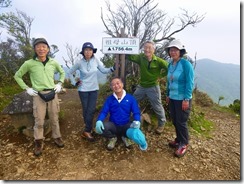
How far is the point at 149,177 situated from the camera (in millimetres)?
3473

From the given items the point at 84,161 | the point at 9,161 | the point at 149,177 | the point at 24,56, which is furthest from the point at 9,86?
the point at 149,177

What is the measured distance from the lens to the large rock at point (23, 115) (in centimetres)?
464

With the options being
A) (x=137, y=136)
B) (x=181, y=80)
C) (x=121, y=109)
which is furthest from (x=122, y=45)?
(x=137, y=136)

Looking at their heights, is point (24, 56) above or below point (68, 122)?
above

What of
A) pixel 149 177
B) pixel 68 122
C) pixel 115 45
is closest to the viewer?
pixel 149 177

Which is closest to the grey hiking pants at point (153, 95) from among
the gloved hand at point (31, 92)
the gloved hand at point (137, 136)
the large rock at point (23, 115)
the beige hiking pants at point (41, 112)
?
the gloved hand at point (137, 136)

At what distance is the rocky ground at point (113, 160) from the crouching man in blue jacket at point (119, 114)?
333 millimetres

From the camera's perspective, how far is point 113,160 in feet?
12.8

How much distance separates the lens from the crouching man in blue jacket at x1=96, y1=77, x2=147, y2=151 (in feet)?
12.8

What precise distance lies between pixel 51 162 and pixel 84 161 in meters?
0.58

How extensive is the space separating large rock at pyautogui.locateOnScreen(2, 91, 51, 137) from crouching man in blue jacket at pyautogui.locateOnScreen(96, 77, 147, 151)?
1.54 m

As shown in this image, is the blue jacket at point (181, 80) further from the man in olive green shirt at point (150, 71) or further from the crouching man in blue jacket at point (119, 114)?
the crouching man in blue jacket at point (119, 114)

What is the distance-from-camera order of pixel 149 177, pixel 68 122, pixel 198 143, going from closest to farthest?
pixel 149 177 < pixel 198 143 < pixel 68 122

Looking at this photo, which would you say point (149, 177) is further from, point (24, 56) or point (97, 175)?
point (24, 56)
